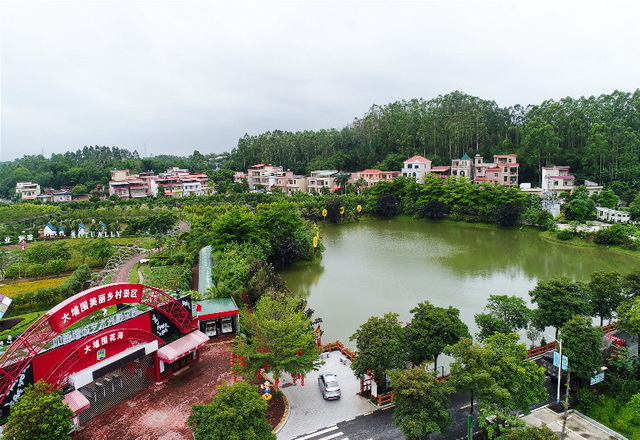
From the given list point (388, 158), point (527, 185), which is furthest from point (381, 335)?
point (388, 158)

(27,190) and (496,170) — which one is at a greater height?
(496,170)

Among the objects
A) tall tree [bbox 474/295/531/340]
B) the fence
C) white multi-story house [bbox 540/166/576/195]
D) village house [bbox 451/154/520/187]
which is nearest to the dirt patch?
the fence

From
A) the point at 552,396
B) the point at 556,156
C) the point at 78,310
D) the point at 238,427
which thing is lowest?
the point at 552,396

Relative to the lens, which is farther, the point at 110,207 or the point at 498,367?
the point at 110,207

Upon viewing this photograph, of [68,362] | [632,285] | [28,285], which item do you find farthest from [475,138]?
[68,362]

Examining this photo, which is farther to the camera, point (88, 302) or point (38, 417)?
point (88, 302)

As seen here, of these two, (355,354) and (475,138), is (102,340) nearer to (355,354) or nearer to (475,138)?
(355,354)

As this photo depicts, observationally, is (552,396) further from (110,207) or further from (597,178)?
Answer: (110,207)
